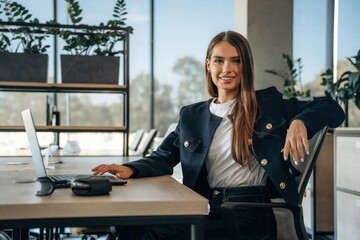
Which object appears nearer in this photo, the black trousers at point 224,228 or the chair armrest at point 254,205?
the chair armrest at point 254,205

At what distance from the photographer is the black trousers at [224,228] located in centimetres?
137

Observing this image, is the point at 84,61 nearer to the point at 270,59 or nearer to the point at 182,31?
the point at 270,59

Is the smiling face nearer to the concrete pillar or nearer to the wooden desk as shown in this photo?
the wooden desk

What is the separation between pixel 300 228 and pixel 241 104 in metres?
0.52

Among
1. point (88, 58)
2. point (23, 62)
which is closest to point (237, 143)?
point (88, 58)

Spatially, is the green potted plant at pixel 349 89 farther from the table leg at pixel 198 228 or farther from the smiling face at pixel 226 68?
the table leg at pixel 198 228

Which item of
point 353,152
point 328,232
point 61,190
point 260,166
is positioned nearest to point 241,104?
point 260,166

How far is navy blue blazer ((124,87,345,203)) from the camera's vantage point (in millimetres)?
1467

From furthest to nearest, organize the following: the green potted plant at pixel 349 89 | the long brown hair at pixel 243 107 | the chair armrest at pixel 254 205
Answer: the green potted plant at pixel 349 89 → the long brown hair at pixel 243 107 → the chair armrest at pixel 254 205

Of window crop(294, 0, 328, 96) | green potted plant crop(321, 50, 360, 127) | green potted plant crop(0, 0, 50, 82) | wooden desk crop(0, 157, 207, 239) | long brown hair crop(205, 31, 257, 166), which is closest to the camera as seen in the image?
wooden desk crop(0, 157, 207, 239)

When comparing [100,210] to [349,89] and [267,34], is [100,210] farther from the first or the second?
[267,34]

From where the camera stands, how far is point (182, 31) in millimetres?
6199

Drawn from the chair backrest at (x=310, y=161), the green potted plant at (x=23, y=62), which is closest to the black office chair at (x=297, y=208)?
the chair backrest at (x=310, y=161)

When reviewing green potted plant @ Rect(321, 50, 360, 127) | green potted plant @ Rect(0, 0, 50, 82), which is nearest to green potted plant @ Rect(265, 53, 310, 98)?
green potted plant @ Rect(321, 50, 360, 127)
